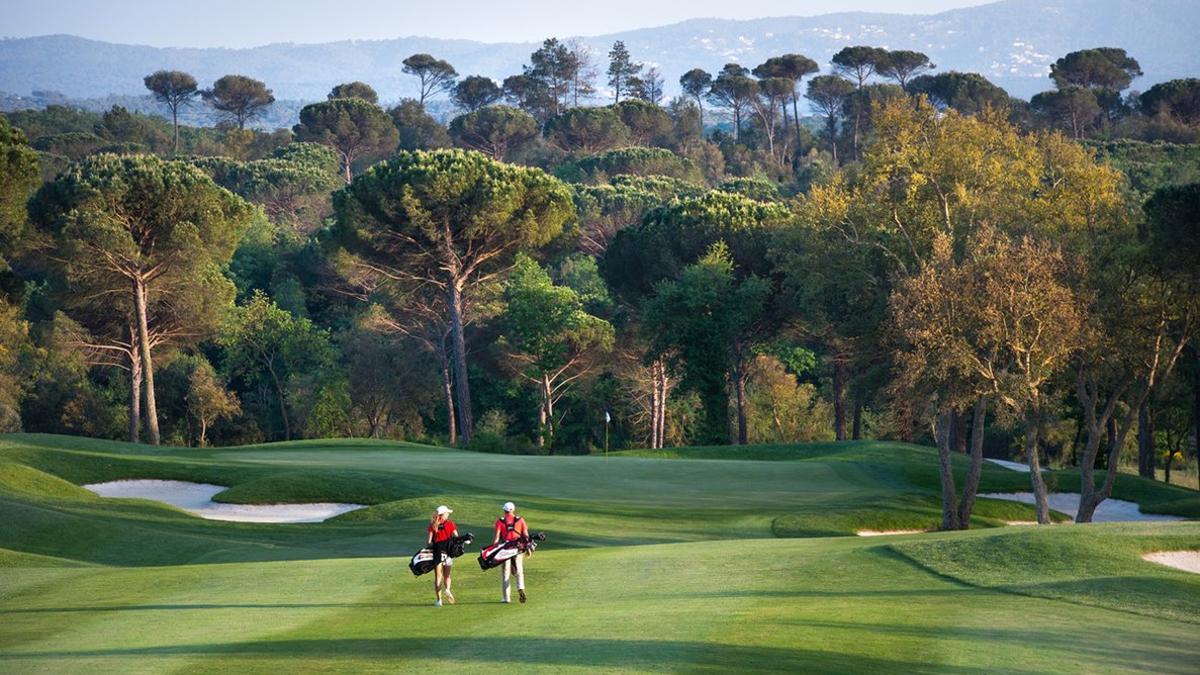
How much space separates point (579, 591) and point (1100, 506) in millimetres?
31797

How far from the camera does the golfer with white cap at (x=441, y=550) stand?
2055 cm

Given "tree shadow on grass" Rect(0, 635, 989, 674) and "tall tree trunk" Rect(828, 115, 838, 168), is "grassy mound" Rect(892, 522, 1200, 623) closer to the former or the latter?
"tree shadow on grass" Rect(0, 635, 989, 674)

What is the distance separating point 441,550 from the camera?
67.5 ft

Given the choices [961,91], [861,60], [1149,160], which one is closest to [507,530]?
[1149,160]

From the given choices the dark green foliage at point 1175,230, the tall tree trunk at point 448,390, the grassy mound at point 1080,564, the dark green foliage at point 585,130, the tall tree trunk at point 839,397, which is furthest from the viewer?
the dark green foliage at point 585,130

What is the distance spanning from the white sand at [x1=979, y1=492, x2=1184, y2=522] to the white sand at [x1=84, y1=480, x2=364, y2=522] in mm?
23146

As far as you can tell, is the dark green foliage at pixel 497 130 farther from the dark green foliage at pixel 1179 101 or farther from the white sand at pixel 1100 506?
Answer: the white sand at pixel 1100 506

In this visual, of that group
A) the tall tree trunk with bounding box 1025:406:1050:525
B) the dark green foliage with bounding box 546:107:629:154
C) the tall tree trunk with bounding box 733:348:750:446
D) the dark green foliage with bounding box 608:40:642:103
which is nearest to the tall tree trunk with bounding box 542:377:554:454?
the tall tree trunk with bounding box 733:348:750:446

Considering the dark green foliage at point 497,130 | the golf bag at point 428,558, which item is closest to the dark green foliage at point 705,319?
the golf bag at point 428,558

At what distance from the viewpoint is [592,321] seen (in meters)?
74.1

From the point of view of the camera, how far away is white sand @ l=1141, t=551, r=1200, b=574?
23769 mm

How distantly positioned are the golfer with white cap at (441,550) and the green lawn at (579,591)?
53 centimetres

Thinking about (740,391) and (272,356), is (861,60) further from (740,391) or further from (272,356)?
(740,391)

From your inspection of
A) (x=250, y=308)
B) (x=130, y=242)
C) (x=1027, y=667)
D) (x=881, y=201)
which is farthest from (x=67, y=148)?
(x=1027, y=667)
